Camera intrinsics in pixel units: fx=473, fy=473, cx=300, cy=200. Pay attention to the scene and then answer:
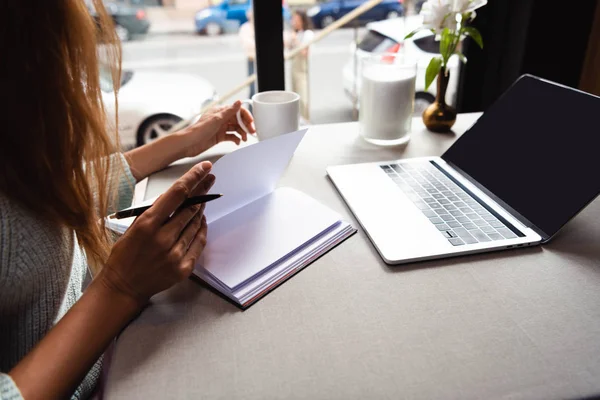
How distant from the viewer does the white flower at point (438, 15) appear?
35.7 inches

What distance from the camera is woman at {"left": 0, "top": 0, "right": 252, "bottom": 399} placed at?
18.6 inches

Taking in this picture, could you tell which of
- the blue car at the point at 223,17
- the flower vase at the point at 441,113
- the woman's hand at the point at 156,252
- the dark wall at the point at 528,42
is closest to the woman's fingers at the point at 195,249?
the woman's hand at the point at 156,252

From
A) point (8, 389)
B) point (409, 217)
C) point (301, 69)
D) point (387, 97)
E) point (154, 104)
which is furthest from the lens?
point (154, 104)

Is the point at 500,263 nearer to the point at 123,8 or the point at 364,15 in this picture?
the point at 364,15

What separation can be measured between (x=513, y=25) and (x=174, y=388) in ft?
4.56

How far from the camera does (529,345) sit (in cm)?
45

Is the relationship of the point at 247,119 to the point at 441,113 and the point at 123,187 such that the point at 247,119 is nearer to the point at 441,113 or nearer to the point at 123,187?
the point at 123,187

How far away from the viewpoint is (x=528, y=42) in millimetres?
1367

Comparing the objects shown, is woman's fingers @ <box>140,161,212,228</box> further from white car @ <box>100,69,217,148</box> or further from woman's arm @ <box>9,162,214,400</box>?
white car @ <box>100,69,217,148</box>

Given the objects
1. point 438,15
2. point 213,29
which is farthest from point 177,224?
point 213,29

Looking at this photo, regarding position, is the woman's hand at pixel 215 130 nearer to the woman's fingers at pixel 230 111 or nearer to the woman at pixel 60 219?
the woman's fingers at pixel 230 111

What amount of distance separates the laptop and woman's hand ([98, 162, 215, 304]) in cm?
24

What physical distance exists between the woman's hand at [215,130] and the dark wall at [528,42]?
88 centimetres

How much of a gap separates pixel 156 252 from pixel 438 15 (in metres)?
0.71
